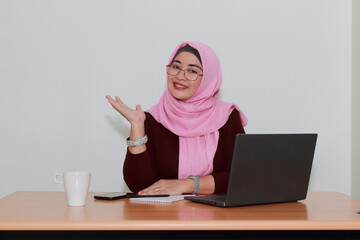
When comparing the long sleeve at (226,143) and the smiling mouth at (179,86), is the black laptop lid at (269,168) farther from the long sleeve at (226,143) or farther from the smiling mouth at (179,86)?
the smiling mouth at (179,86)

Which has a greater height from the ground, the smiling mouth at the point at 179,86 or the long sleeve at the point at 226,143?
the smiling mouth at the point at 179,86

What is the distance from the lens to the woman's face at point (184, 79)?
209 cm

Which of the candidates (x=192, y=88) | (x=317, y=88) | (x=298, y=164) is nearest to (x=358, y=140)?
(x=317, y=88)

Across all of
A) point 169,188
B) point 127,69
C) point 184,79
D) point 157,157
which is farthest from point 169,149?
point 127,69

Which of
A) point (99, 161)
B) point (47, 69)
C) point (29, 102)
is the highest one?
point (47, 69)

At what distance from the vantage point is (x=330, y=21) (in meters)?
2.72

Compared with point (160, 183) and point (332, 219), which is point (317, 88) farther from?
point (332, 219)

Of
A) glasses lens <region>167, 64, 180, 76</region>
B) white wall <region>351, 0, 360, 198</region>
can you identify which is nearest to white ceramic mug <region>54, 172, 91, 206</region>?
glasses lens <region>167, 64, 180, 76</region>

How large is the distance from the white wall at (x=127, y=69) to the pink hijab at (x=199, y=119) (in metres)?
0.51

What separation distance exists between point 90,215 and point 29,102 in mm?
1729

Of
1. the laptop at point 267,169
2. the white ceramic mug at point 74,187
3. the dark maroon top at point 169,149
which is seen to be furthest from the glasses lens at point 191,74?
the white ceramic mug at point 74,187

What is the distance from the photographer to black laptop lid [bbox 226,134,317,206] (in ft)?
3.92

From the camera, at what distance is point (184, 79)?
2.09 meters

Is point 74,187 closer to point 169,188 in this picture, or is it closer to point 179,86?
point 169,188
